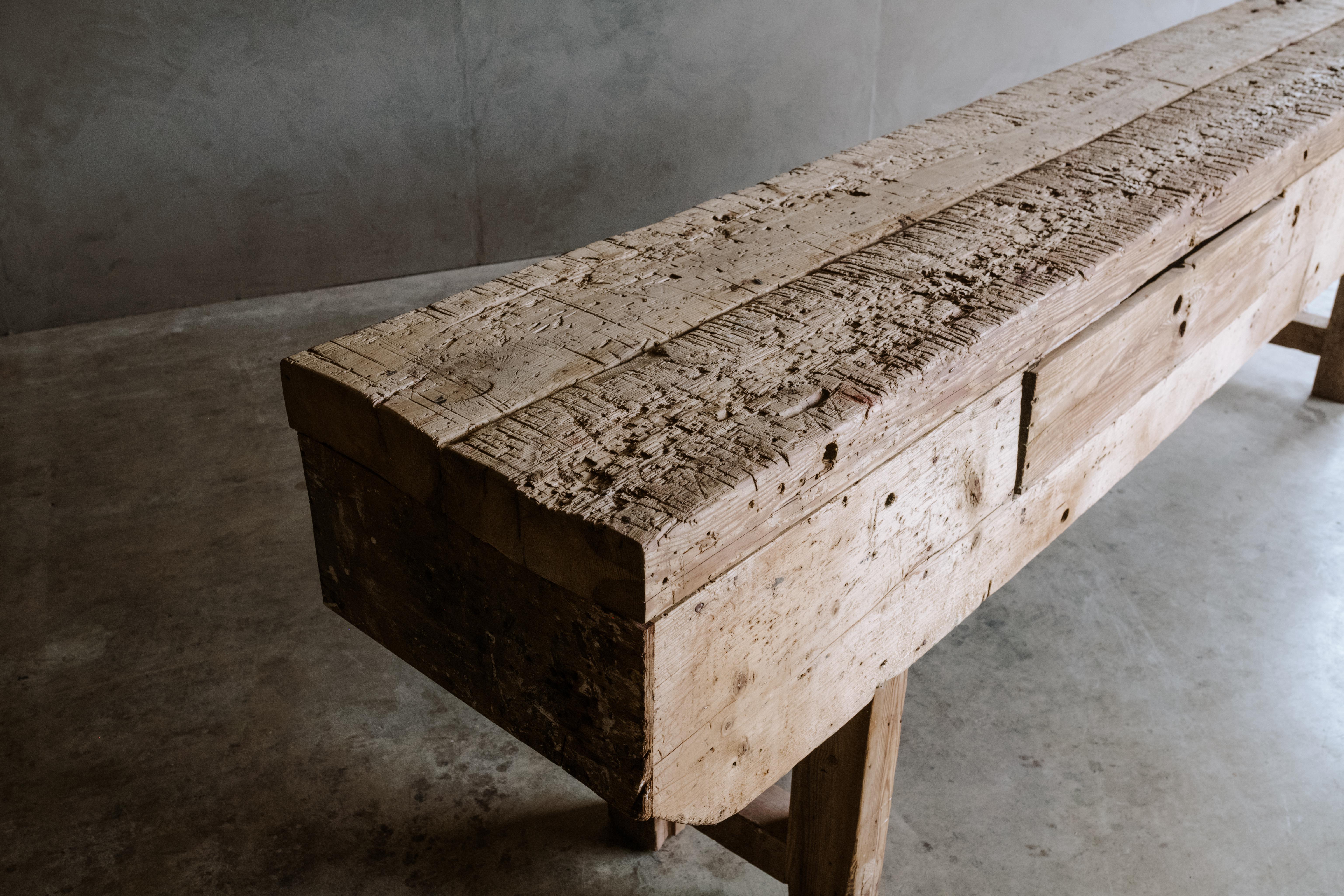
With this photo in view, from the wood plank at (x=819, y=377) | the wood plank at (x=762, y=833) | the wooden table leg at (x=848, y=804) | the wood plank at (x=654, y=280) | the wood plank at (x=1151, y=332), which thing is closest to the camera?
the wood plank at (x=819, y=377)

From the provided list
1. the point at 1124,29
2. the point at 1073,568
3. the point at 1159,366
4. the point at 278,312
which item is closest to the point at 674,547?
the point at 1159,366

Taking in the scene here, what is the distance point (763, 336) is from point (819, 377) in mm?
123

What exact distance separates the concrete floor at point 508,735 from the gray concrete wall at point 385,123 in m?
1.02

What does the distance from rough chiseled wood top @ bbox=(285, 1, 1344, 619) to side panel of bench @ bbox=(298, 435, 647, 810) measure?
0.04 meters

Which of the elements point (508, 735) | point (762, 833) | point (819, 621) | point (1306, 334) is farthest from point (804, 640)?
point (1306, 334)

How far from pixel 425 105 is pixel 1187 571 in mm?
3004

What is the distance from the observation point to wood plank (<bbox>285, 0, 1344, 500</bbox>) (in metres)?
1.14

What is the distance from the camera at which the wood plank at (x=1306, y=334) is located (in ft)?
10.5

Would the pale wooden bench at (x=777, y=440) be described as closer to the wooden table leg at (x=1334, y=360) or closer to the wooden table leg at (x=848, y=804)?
the wooden table leg at (x=848, y=804)

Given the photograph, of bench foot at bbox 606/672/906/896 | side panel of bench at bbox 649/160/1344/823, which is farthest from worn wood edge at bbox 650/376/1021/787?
bench foot at bbox 606/672/906/896

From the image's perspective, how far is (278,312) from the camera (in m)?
4.04

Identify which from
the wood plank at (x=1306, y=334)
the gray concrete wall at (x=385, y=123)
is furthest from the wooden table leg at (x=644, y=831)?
the gray concrete wall at (x=385, y=123)

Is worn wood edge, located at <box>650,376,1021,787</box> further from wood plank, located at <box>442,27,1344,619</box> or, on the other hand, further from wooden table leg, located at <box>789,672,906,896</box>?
wooden table leg, located at <box>789,672,906,896</box>

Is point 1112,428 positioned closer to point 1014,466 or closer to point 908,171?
point 1014,466
